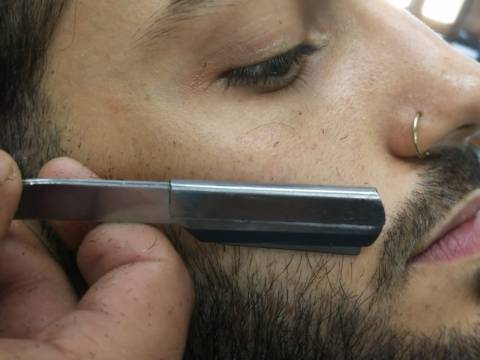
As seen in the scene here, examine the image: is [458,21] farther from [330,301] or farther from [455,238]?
[330,301]

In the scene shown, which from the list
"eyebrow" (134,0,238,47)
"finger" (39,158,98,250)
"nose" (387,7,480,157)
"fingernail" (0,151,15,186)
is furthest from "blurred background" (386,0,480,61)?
"fingernail" (0,151,15,186)

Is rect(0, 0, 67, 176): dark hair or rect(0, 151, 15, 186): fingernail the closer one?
rect(0, 151, 15, 186): fingernail

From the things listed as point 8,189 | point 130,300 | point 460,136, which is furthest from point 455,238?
point 8,189

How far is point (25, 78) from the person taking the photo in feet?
2.56

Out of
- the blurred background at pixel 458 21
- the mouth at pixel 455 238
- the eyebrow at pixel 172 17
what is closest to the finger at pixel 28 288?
the eyebrow at pixel 172 17

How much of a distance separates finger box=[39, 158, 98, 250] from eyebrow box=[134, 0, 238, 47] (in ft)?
0.57

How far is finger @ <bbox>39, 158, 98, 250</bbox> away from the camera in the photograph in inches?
28.4

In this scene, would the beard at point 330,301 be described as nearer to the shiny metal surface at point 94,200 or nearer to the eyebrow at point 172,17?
the shiny metal surface at point 94,200

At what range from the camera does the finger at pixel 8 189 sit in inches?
23.3

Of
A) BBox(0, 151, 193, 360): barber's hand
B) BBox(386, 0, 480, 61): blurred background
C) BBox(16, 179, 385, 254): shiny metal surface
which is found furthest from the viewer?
BBox(386, 0, 480, 61): blurred background

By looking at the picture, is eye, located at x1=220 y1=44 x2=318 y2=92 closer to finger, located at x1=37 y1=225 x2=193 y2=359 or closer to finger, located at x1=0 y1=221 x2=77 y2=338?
finger, located at x1=37 y1=225 x2=193 y2=359

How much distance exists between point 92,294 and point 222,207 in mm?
178

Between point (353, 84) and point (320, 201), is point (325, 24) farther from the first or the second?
point (320, 201)

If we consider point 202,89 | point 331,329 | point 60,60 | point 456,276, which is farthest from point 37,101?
point 456,276
